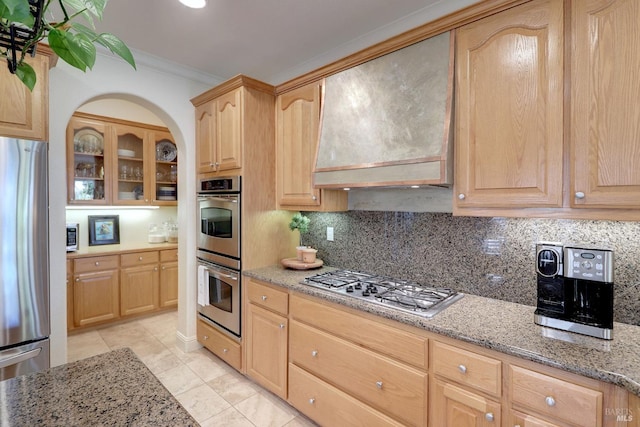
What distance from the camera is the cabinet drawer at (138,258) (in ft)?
11.9

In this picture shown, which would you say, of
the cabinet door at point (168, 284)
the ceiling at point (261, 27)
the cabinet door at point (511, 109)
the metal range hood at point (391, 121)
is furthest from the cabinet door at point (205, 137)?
the cabinet door at point (511, 109)

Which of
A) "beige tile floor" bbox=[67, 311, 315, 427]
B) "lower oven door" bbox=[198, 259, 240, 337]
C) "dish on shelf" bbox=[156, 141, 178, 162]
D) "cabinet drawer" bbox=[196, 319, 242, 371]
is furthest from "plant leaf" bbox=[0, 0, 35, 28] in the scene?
"dish on shelf" bbox=[156, 141, 178, 162]

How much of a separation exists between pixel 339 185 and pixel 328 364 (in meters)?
1.14

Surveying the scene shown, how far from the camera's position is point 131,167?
4.07m

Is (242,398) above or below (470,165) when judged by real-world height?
below

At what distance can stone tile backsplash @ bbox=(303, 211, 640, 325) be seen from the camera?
1.47 metres

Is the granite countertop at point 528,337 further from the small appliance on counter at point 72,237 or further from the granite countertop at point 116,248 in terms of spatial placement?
the small appliance on counter at point 72,237

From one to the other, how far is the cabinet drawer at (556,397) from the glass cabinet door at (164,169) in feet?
13.9

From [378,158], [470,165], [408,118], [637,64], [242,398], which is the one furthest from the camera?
[242,398]

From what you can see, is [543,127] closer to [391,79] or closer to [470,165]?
[470,165]

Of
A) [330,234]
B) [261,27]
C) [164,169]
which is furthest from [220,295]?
[164,169]

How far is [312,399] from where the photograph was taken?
2000mm

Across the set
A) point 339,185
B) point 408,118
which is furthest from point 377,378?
point 408,118

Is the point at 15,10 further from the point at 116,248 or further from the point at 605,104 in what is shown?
the point at 116,248
